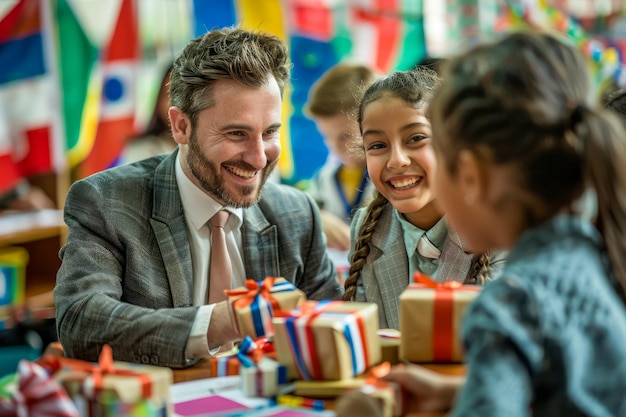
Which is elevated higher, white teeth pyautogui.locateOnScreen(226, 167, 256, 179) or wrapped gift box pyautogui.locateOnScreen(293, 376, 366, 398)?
white teeth pyautogui.locateOnScreen(226, 167, 256, 179)

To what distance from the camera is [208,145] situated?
1.92 m

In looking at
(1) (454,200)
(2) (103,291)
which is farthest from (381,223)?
(1) (454,200)

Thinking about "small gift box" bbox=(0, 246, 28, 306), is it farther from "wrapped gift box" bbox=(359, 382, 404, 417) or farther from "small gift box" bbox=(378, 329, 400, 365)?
"wrapped gift box" bbox=(359, 382, 404, 417)

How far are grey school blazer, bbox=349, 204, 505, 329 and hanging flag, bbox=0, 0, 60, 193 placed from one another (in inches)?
86.4

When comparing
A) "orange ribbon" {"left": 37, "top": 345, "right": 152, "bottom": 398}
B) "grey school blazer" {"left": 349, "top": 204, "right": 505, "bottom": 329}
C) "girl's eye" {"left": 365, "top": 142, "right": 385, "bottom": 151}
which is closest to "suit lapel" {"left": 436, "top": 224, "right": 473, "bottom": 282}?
"grey school blazer" {"left": 349, "top": 204, "right": 505, "bottom": 329}

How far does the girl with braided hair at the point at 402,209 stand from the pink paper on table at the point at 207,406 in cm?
Answer: 71

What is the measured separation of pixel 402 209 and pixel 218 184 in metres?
0.43

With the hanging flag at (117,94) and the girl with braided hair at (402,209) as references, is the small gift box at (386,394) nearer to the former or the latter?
the girl with braided hair at (402,209)

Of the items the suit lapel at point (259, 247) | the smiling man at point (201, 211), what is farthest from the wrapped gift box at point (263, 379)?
the suit lapel at point (259, 247)

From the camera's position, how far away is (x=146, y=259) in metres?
1.76

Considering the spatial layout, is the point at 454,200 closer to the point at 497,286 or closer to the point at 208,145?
the point at 497,286

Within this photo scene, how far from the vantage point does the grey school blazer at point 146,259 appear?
5.01ft

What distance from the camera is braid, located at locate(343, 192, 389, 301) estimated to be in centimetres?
187

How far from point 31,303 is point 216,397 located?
2676mm
